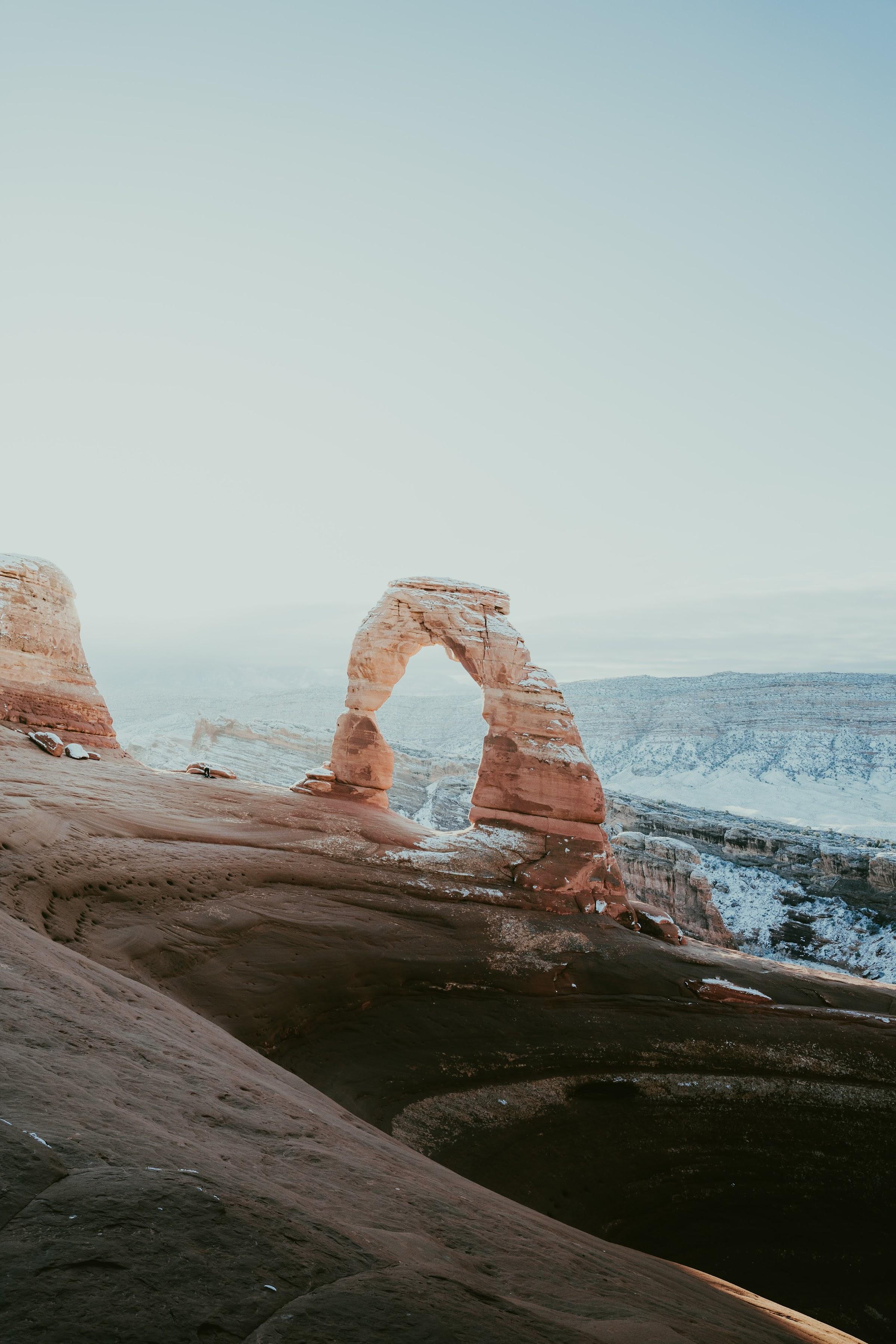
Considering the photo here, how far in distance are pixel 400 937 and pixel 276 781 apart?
37956 millimetres

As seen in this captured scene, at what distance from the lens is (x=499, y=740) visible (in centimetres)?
1552

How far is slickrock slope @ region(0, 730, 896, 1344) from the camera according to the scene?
222 cm

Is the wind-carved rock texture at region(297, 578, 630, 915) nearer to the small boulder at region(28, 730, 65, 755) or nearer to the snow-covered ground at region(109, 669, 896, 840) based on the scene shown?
the small boulder at region(28, 730, 65, 755)

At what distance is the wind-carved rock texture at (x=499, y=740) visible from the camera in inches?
556

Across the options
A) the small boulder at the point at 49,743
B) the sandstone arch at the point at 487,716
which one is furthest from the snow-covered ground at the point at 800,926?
the small boulder at the point at 49,743

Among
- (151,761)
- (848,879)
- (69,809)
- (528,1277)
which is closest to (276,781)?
(151,761)

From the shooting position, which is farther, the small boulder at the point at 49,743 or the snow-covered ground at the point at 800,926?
the snow-covered ground at the point at 800,926

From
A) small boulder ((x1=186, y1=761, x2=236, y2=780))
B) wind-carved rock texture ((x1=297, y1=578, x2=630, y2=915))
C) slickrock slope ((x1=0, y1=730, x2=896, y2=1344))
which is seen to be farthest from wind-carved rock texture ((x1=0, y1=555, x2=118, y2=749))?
wind-carved rock texture ((x1=297, y1=578, x2=630, y2=915))

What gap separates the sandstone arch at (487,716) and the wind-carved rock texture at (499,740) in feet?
0.08

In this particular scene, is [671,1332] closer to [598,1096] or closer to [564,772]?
[598,1096]

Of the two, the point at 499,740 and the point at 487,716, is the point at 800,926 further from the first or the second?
the point at 487,716

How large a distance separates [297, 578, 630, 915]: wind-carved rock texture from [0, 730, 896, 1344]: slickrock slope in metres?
0.89

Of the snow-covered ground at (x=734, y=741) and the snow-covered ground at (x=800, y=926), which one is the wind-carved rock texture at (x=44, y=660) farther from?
the snow-covered ground at (x=734, y=741)

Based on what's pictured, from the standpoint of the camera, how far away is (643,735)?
76.9 meters
